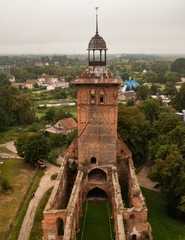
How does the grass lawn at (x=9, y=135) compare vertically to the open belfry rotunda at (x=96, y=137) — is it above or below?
below

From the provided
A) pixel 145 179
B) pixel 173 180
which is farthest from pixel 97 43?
pixel 145 179

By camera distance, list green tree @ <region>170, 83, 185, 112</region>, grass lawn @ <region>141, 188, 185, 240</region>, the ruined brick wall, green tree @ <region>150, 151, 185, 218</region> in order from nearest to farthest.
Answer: grass lawn @ <region>141, 188, 185, 240</region> < green tree @ <region>150, 151, 185, 218</region> < the ruined brick wall < green tree @ <region>170, 83, 185, 112</region>

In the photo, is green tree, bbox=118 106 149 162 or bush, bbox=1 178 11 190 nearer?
bush, bbox=1 178 11 190

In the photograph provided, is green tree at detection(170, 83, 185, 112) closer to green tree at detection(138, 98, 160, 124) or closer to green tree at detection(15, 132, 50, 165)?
green tree at detection(138, 98, 160, 124)

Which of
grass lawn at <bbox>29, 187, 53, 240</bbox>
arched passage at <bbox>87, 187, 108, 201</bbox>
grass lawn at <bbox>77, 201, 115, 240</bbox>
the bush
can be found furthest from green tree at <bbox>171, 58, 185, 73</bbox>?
grass lawn at <bbox>29, 187, 53, 240</bbox>

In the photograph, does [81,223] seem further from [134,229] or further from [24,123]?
[24,123]

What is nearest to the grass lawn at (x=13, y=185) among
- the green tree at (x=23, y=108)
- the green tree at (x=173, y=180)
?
the green tree at (x=173, y=180)

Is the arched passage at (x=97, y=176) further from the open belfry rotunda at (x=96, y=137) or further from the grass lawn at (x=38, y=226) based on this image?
the grass lawn at (x=38, y=226)

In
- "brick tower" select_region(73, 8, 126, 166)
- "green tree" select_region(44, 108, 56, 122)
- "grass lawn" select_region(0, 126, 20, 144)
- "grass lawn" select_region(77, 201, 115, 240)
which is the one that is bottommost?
"grass lawn" select_region(0, 126, 20, 144)
